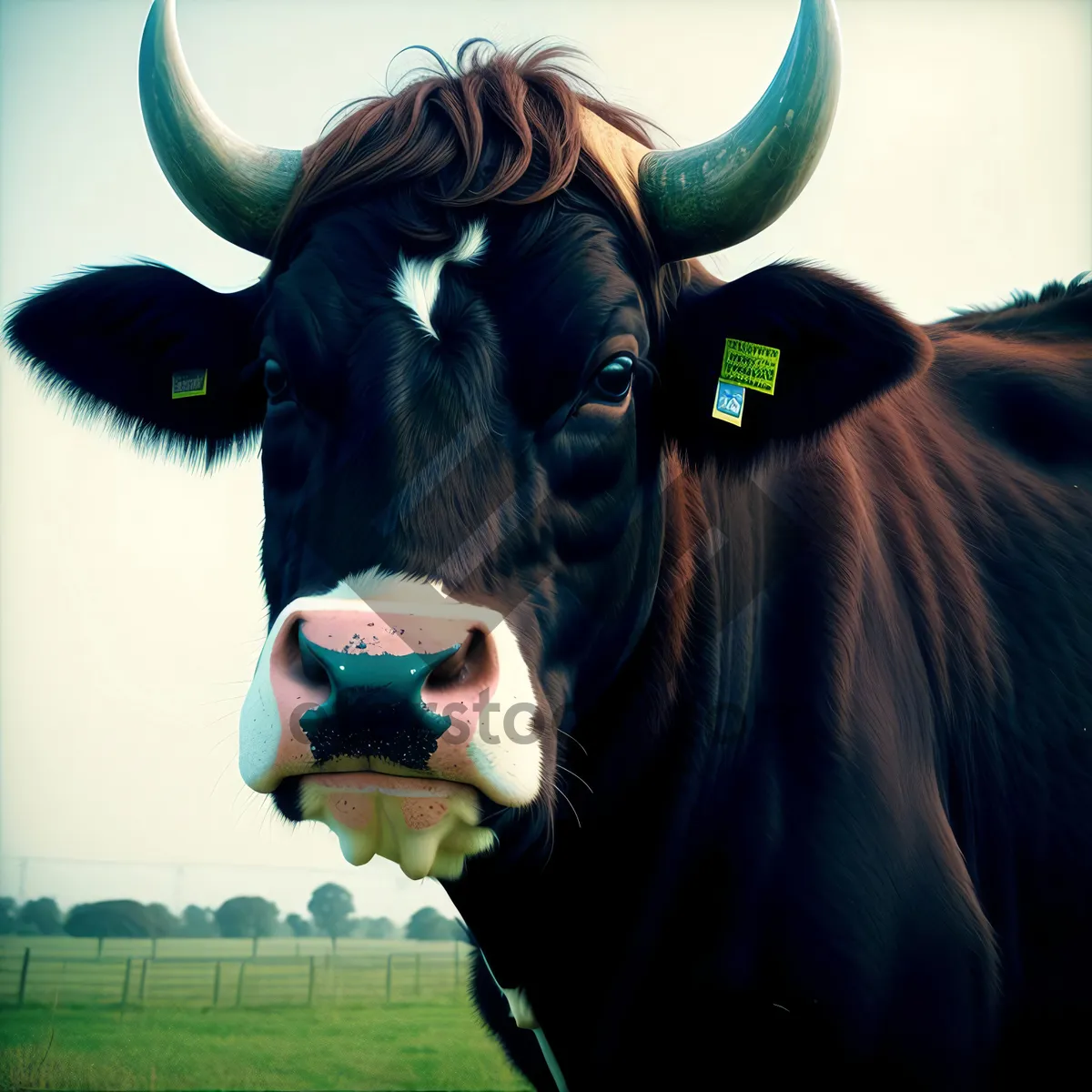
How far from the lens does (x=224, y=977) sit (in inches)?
855

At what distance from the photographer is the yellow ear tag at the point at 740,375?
324 centimetres

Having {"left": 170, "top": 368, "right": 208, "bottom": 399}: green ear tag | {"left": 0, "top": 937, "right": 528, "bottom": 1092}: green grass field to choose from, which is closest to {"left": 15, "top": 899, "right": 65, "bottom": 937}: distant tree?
{"left": 0, "top": 937, "right": 528, "bottom": 1092}: green grass field

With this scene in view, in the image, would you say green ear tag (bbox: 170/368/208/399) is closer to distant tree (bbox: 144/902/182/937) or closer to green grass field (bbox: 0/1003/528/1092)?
green grass field (bbox: 0/1003/528/1092)

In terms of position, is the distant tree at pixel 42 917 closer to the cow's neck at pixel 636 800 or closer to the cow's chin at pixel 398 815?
the cow's neck at pixel 636 800

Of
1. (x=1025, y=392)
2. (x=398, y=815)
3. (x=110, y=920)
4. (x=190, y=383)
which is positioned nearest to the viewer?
(x=398, y=815)

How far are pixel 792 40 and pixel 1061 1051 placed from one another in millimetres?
2961

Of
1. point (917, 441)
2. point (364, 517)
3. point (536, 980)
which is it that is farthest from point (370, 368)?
point (917, 441)

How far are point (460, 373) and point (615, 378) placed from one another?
458 mm

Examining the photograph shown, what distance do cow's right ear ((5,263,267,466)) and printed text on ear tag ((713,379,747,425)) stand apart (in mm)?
1373

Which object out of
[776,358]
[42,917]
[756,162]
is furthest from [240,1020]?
[756,162]

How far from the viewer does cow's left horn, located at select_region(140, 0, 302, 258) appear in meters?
Result: 3.17

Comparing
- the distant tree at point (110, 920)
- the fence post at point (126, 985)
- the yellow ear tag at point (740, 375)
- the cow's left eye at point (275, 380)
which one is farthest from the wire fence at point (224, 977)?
the yellow ear tag at point (740, 375)

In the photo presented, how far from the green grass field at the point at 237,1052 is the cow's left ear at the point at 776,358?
5583mm

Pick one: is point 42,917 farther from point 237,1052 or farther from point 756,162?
point 756,162
